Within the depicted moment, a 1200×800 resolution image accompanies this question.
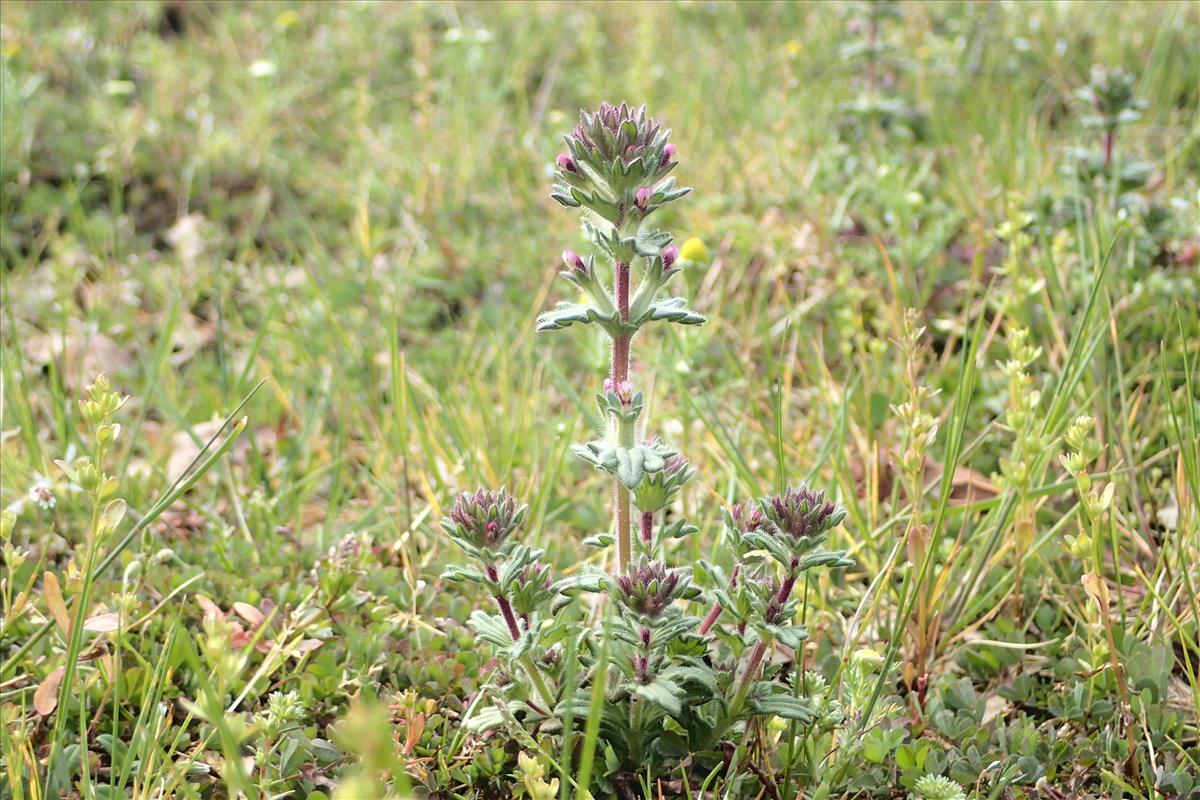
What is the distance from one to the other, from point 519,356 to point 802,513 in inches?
75.0

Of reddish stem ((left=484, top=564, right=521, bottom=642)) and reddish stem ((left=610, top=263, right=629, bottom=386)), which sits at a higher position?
reddish stem ((left=610, top=263, right=629, bottom=386))

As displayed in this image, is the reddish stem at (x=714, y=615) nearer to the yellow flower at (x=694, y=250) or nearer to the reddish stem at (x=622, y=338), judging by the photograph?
the reddish stem at (x=622, y=338)

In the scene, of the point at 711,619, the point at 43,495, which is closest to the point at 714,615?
the point at 711,619

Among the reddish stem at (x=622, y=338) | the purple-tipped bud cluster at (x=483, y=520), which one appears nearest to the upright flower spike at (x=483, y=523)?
the purple-tipped bud cluster at (x=483, y=520)

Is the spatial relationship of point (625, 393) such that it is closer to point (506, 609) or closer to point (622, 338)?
point (622, 338)

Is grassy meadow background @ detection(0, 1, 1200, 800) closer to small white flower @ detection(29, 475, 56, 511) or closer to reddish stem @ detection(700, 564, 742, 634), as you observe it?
small white flower @ detection(29, 475, 56, 511)

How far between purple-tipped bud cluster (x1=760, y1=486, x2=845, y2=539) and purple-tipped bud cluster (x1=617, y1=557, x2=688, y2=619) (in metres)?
0.18

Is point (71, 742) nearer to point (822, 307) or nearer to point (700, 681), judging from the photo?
point (700, 681)

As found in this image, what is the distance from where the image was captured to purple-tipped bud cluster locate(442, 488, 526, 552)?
1.74m

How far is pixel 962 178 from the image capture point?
3.74 m

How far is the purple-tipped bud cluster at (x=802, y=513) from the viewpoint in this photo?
1710 millimetres

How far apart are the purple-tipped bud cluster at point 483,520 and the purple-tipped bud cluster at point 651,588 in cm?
21

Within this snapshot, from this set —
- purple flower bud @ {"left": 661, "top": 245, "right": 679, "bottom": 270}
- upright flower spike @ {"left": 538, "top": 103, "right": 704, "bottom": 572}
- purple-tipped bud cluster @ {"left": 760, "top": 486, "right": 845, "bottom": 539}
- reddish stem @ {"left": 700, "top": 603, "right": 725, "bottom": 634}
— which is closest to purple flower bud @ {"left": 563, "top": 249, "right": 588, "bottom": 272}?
upright flower spike @ {"left": 538, "top": 103, "right": 704, "bottom": 572}

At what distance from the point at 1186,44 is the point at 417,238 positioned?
3365 millimetres
